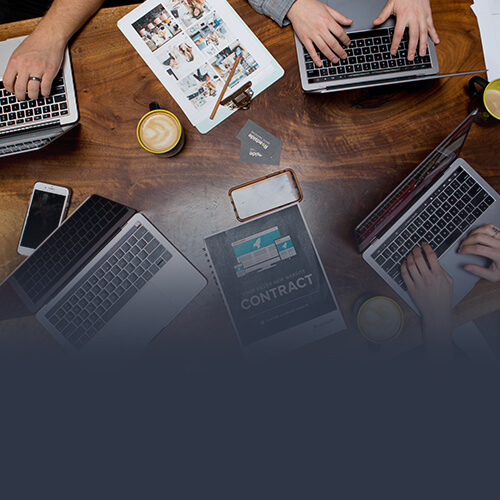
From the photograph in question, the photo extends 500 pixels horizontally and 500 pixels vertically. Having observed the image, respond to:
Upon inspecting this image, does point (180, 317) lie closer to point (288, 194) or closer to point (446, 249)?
point (288, 194)

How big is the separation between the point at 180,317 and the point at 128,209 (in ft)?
1.13

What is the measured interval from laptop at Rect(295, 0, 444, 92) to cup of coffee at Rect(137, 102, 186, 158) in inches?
14.7

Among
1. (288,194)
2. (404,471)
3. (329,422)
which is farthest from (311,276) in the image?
(404,471)

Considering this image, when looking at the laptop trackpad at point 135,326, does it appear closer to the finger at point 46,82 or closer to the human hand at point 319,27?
the finger at point 46,82

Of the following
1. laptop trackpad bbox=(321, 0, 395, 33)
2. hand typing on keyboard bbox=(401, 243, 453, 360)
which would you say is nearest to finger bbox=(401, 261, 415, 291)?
hand typing on keyboard bbox=(401, 243, 453, 360)

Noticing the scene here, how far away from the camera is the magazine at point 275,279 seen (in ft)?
3.18

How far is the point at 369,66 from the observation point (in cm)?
95

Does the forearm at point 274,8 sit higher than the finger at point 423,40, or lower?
higher

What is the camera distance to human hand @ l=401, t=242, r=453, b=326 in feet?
3.04

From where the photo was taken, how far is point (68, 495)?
69 cm

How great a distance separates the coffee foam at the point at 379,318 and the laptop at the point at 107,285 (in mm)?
455

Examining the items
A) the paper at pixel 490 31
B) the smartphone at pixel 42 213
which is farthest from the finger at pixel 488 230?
the smartphone at pixel 42 213

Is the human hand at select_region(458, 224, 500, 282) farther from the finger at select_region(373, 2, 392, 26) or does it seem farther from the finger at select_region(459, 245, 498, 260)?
the finger at select_region(373, 2, 392, 26)

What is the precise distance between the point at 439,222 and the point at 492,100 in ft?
1.20
